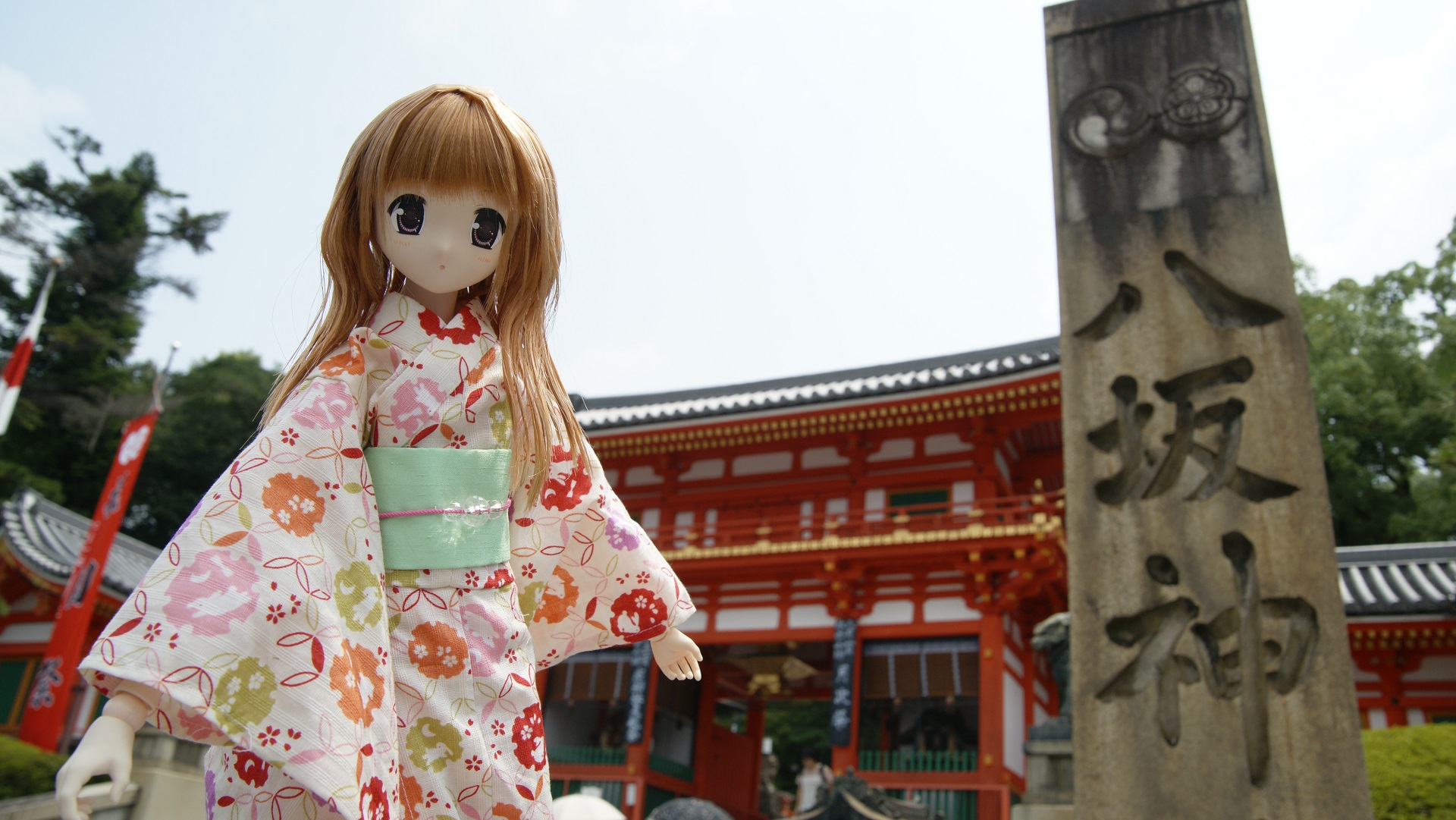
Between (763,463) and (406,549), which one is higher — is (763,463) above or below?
A: above

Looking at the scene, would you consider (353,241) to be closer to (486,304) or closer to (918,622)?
(486,304)

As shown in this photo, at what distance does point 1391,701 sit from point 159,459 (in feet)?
Answer: 91.5

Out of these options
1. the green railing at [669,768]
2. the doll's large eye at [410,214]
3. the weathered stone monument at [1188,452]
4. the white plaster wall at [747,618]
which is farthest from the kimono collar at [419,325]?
the green railing at [669,768]

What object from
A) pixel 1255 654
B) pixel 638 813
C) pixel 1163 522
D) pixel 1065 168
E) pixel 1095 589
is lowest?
pixel 638 813

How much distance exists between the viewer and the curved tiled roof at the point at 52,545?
13.5 m

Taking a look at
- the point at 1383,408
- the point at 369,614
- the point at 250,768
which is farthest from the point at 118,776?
the point at 1383,408

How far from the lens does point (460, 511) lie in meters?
1.79

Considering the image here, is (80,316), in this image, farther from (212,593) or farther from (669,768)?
(212,593)

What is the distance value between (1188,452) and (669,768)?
1052 cm

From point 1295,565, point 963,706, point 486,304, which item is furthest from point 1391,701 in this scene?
point 486,304

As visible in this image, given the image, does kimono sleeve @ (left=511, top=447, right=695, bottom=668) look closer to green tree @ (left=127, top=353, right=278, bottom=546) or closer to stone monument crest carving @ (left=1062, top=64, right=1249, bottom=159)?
stone monument crest carving @ (left=1062, top=64, right=1249, bottom=159)

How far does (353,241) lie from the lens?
6.81 ft

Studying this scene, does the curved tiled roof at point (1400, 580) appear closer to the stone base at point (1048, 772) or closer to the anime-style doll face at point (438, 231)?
the stone base at point (1048, 772)

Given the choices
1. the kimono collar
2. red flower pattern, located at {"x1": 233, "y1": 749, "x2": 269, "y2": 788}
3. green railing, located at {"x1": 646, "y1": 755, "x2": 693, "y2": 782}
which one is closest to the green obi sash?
the kimono collar
